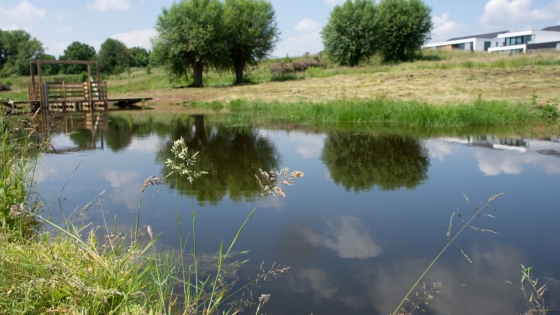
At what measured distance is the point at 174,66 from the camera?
36.4 meters

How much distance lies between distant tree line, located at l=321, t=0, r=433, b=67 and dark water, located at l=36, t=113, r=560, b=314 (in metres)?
34.2

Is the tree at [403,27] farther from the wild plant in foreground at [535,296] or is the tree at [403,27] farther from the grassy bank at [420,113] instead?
the wild plant in foreground at [535,296]

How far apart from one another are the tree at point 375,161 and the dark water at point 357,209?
0.10 ft

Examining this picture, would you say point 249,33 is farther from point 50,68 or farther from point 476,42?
point 476,42

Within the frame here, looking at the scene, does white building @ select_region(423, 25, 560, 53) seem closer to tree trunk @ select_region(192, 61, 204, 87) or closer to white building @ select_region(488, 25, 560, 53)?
white building @ select_region(488, 25, 560, 53)

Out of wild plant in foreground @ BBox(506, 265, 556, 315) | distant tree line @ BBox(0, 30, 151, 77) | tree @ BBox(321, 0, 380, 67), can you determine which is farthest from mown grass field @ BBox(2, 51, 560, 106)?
distant tree line @ BBox(0, 30, 151, 77)

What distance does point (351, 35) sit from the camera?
4388cm

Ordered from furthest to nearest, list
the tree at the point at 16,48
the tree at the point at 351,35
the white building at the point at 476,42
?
the white building at the point at 476,42 → the tree at the point at 16,48 → the tree at the point at 351,35

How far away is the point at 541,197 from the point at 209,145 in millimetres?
6534

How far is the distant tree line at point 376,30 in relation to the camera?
43.9 m

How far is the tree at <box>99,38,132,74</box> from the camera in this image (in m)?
79.8

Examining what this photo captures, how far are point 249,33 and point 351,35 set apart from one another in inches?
420

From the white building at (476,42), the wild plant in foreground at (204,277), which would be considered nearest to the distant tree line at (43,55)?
the white building at (476,42)

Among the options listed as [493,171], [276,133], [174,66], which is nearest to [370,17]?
[174,66]
